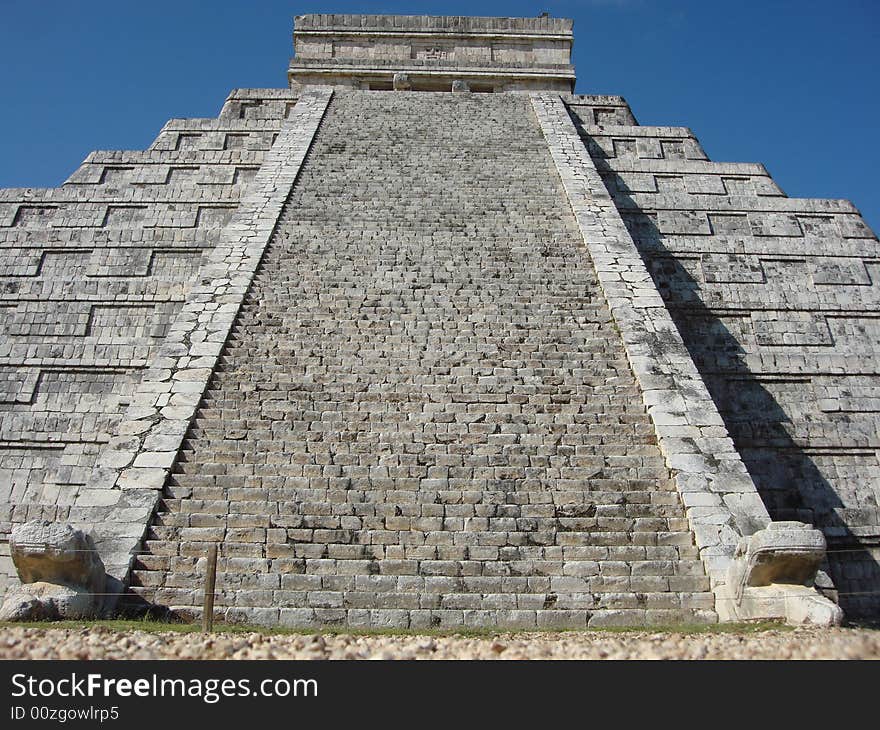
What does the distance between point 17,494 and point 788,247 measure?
10.7 meters

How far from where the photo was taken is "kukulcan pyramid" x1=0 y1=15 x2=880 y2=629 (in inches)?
229

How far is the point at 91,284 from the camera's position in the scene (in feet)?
34.5

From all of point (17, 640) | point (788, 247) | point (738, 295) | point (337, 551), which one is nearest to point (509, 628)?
point (337, 551)

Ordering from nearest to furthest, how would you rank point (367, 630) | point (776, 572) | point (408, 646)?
point (408, 646)
point (367, 630)
point (776, 572)

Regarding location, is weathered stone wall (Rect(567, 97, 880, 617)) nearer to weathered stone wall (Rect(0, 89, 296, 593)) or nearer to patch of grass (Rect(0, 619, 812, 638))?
patch of grass (Rect(0, 619, 812, 638))

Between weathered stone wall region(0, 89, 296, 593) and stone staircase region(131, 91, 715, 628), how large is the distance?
1.89 meters

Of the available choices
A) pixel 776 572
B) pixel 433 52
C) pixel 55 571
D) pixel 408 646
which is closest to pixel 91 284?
pixel 55 571

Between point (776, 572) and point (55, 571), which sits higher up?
point (55, 571)

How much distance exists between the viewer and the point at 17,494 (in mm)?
8586

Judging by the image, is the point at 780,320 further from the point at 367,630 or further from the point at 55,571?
the point at 55,571

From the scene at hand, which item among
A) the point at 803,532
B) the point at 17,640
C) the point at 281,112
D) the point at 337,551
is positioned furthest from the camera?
the point at 281,112

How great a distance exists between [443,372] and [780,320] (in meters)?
5.28

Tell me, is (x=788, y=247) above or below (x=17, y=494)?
above

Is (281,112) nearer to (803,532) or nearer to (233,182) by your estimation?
(233,182)
